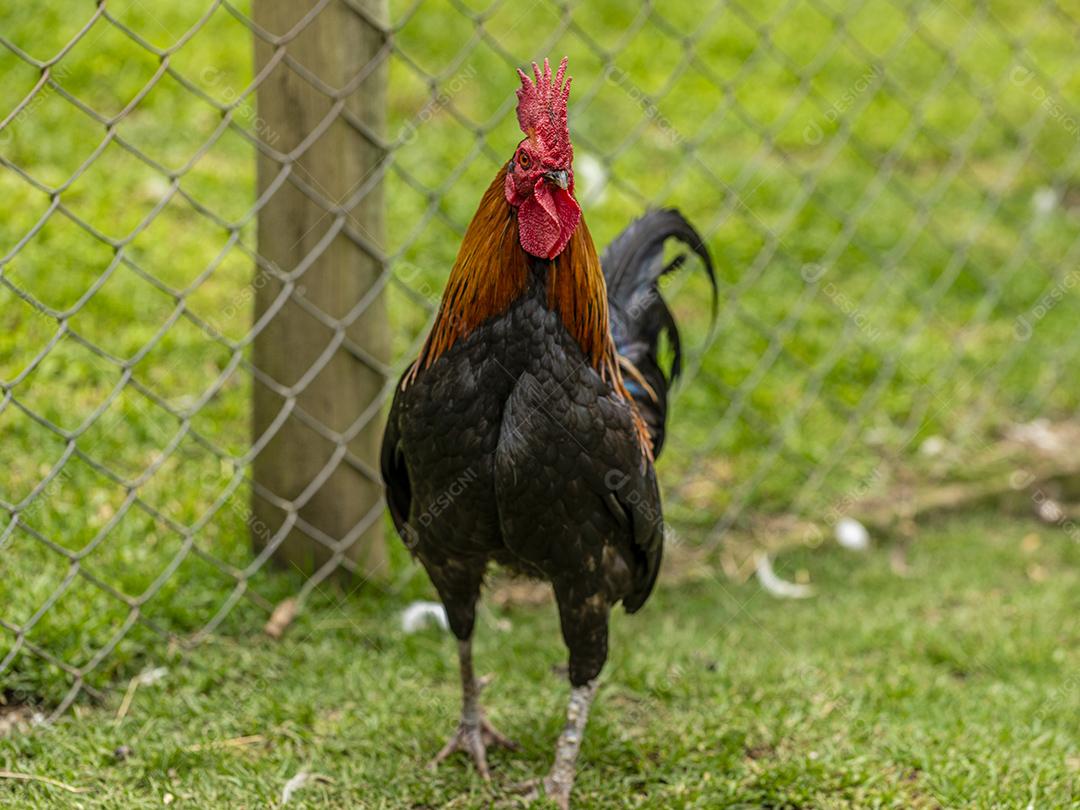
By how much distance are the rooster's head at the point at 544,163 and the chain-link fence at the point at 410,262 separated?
0.90m

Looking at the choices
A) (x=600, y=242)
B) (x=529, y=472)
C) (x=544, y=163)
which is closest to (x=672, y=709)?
(x=529, y=472)

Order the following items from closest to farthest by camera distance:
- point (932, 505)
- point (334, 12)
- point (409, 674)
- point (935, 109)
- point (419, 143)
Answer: point (334, 12) < point (409, 674) < point (932, 505) < point (419, 143) < point (935, 109)

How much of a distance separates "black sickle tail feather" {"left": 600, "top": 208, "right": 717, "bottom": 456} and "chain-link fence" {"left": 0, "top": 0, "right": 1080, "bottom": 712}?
41cm

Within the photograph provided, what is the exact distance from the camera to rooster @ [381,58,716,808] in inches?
92.7

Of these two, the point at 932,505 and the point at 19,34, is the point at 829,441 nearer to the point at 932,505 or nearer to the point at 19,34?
the point at 932,505

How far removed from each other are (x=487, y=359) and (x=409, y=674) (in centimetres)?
120

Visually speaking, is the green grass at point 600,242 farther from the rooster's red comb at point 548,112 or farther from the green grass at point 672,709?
the rooster's red comb at point 548,112

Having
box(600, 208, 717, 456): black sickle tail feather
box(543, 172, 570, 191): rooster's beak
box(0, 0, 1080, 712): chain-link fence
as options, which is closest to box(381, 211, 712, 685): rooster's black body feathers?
box(543, 172, 570, 191): rooster's beak

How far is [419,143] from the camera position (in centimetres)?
518

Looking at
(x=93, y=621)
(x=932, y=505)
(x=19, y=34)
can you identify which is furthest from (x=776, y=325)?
(x=19, y=34)

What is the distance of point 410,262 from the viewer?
460 cm

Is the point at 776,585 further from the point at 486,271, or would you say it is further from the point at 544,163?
the point at 544,163

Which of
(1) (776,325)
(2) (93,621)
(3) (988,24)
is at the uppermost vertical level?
(3) (988,24)

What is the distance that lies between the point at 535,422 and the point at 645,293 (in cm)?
93
